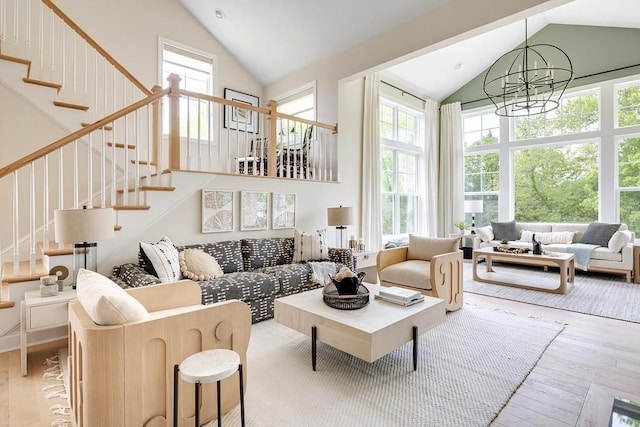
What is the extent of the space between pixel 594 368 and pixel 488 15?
3555 millimetres

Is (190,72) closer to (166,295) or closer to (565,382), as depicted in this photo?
(166,295)

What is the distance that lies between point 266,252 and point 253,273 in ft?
1.96

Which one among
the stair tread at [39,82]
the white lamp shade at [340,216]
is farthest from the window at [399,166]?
the stair tread at [39,82]

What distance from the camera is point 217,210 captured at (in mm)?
3965

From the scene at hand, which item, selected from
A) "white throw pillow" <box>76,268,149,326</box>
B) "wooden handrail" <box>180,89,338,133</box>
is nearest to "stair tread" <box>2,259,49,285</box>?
"white throw pillow" <box>76,268,149,326</box>

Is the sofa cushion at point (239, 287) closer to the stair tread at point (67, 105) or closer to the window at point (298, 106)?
the stair tread at point (67, 105)

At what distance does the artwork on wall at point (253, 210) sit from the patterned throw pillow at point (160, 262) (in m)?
1.23

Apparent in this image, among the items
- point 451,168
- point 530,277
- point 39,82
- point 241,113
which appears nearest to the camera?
point 39,82

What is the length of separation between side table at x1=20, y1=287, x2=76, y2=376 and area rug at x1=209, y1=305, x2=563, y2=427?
4.62ft

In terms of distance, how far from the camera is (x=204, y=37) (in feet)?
17.8

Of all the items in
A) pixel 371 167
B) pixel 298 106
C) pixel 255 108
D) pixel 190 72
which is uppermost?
pixel 190 72

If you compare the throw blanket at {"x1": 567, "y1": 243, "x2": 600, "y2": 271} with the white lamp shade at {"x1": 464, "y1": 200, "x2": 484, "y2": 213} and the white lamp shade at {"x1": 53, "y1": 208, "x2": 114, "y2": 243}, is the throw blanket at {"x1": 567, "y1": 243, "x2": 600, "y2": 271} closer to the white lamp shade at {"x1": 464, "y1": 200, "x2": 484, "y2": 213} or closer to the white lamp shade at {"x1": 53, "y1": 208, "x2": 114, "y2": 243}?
the white lamp shade at {"x1": 464, "y1": 200, "x2": 484, "y2": 213}

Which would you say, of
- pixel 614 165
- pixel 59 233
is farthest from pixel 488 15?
pixel 59 233

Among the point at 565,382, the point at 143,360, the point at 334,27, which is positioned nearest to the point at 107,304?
the point at 143,360
